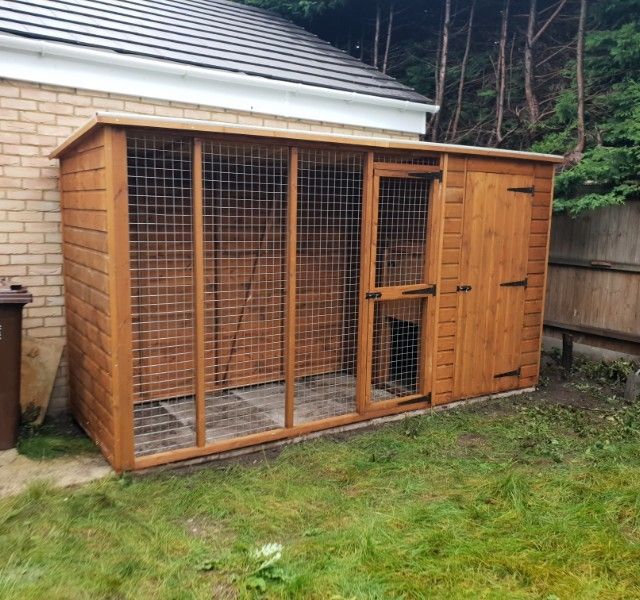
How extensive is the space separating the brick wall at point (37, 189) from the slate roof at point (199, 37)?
1.57ft

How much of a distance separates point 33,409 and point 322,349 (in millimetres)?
2817

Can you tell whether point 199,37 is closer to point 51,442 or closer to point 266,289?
point 266,289

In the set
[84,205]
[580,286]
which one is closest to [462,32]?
[580,286]

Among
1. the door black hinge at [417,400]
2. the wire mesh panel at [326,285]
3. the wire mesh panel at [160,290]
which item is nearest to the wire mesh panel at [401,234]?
the wire mesh panel at [326,285]

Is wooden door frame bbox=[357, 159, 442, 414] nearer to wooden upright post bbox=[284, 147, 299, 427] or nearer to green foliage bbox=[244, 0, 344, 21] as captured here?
wooden upright post bbox=[284, 147, 299, 427]

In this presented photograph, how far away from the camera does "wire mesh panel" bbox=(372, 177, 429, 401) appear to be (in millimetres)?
5207

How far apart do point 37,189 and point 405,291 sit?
10.3 ft

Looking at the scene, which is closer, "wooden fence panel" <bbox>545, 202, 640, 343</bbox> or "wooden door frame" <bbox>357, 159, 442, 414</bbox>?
"wooden door frame" <bbox>357, 159, 442, 414</bbox>

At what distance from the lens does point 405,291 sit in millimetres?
4945

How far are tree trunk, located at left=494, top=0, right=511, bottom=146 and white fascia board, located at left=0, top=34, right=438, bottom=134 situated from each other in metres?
1.99

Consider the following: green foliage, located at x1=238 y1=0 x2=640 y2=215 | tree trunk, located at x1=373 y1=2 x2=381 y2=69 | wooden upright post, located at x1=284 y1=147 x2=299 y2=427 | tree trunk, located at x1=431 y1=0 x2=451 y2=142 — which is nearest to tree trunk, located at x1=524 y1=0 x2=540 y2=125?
green foliage, located at x1=238 y1=0 x2=640 y2=215

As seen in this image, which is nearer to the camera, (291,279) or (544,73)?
(291,279)

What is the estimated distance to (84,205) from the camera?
4.02 meters

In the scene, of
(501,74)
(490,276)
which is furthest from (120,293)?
(501,74)
